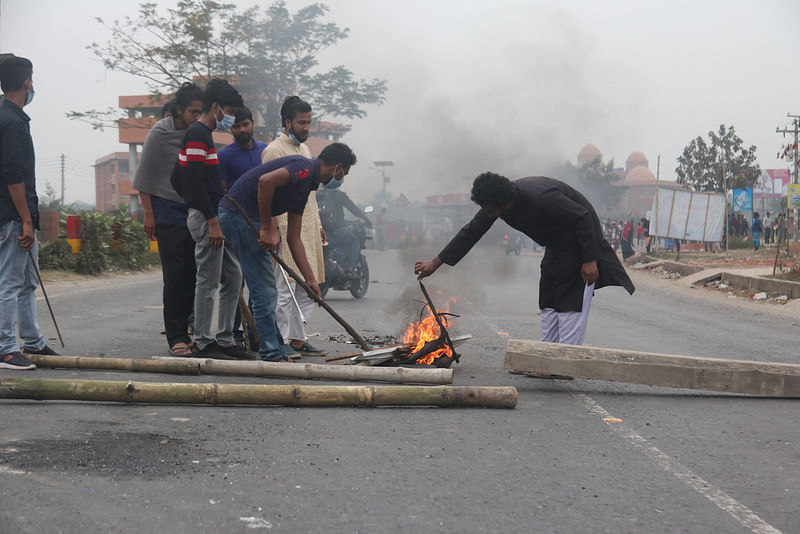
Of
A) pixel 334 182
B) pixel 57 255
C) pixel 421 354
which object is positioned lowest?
pixel 57 255

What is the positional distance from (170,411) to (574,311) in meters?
2.86

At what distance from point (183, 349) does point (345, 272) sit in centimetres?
587

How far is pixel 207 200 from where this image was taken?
5641 mm

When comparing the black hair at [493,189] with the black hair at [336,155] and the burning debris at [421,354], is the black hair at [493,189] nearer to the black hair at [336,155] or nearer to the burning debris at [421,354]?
the burning debris at [421,354]

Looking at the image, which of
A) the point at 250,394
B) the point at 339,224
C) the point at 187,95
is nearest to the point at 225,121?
the point at 187,95

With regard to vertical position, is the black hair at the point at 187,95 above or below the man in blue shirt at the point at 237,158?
above

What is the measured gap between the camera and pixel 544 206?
18.0ft

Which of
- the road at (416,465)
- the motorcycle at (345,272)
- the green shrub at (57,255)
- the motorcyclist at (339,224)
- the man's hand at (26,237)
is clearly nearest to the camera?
the road at (416,465)

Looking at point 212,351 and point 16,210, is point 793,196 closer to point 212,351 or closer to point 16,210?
point 212,351

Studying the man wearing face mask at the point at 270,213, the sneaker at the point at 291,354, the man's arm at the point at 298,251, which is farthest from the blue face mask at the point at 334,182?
the sneaker at the point at 291,354

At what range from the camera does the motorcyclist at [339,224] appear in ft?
37.4

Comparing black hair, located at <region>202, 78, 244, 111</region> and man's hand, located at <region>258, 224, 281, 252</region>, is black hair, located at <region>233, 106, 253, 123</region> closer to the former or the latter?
black hair, located at <region>202, 78, 244, 111</region>

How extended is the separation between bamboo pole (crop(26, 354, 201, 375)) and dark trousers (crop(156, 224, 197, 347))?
2.80 ft

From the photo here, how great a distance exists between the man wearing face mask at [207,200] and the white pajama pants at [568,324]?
7.36 feet
